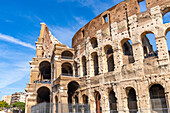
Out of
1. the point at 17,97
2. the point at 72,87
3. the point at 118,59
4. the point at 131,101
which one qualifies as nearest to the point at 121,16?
the point at 118,59

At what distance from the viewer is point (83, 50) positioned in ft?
68.8

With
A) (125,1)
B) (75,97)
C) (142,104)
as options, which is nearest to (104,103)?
(142,104)

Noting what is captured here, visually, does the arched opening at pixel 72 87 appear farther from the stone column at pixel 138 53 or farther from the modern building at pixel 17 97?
the modern building at pixel 17 97

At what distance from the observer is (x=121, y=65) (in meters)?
15.7

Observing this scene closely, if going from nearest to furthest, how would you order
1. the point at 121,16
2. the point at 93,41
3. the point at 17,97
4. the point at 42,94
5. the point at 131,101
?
the point at 131,101 → the point at 121,16 → the point at 93,41 → the point at 42,94 → the point at 17,97

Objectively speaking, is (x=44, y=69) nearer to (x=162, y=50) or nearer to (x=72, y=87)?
(x=72, y=87)

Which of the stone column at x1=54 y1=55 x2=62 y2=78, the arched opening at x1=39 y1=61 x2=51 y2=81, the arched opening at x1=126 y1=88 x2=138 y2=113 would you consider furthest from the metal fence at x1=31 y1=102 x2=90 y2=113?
the arched opening at x1=39 y1=61 x2=51 y2=81

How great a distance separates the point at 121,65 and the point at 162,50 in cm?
395

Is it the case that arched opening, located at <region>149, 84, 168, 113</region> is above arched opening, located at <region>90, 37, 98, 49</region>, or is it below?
below

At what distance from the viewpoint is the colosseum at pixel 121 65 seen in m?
13.3

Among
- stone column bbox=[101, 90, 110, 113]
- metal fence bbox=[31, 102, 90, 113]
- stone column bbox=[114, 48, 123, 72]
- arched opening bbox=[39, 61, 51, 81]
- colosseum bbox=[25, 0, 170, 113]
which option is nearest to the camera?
colosseum bbox=[25, 0, 170, 113]

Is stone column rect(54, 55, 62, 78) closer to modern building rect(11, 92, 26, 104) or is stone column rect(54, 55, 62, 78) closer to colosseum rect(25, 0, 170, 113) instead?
colosseum rect(25, 0, 170, 113)

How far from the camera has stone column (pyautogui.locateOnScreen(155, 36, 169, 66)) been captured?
42.4 ft

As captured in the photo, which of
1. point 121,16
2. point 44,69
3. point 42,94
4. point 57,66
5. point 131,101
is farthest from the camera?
point 44,69
